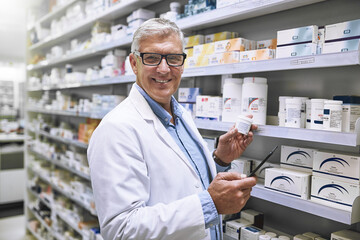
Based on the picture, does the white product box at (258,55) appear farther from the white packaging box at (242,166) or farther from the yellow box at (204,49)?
the white packaging box at (242,166)

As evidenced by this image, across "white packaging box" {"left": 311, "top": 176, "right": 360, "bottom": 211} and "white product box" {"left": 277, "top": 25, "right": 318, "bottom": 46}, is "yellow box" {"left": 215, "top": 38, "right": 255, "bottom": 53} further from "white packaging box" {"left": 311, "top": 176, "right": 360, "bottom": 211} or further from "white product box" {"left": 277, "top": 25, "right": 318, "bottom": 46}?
"white packaging box" {"left": 311, "top": 176, "right": 360, "bottom": 211}

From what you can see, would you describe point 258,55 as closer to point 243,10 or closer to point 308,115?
point 243,10

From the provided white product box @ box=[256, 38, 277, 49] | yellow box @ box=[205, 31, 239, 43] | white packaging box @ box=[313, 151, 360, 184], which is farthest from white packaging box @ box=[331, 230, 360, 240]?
yellow box @ box=[205, 31, 239, 43]

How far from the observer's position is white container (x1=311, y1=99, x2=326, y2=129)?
1398mm

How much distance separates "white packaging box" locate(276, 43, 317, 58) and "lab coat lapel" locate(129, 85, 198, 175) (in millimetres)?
710

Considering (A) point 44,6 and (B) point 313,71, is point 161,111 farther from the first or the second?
(A) point 44,6

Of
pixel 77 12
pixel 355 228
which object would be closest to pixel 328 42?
pixel 355 228

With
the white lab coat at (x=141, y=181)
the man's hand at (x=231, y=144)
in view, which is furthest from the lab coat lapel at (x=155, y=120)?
the man's hand at (x=231, y=144)

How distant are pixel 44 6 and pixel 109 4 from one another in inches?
106

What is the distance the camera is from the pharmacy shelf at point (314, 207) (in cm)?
130

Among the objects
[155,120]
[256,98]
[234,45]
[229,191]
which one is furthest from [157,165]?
[234,45]

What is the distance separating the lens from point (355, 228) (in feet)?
5.11

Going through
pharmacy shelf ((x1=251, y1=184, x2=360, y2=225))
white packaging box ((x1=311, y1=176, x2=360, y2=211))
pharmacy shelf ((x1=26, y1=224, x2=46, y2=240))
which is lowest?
→ pharmacy shelf ((x1=26, y1=224, x2=46, y2=240))

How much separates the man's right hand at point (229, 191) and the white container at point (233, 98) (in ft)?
2.03
